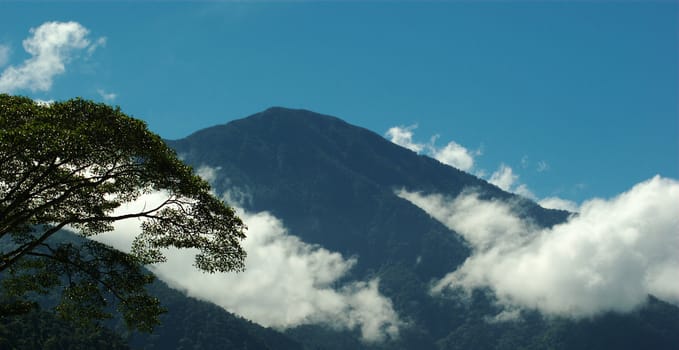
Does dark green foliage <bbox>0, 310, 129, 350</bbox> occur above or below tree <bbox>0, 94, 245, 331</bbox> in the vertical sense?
above

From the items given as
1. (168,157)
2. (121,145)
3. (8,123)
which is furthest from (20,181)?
(168,157)

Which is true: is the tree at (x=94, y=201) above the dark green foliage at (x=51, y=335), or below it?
below

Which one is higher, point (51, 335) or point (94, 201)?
point (51, 335)

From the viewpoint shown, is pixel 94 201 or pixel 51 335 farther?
pixel 51 335

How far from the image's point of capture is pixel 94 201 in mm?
29672

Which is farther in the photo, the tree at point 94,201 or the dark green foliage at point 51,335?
the dark green foliage at point 51,335

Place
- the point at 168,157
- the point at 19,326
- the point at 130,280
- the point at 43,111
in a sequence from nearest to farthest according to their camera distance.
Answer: the point at 43,111, the point at 168,157, the point at 130,280, the point at 19,326

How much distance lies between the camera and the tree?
23.7 m

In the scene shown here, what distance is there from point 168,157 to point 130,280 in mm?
6522

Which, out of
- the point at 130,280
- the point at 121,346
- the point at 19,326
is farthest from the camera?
the point at 121,346

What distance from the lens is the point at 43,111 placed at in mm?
24188

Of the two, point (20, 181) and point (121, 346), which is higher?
point (121, 346)

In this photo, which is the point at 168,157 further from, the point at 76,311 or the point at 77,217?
the point at 76,311

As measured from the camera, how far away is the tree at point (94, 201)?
77.6 feet
